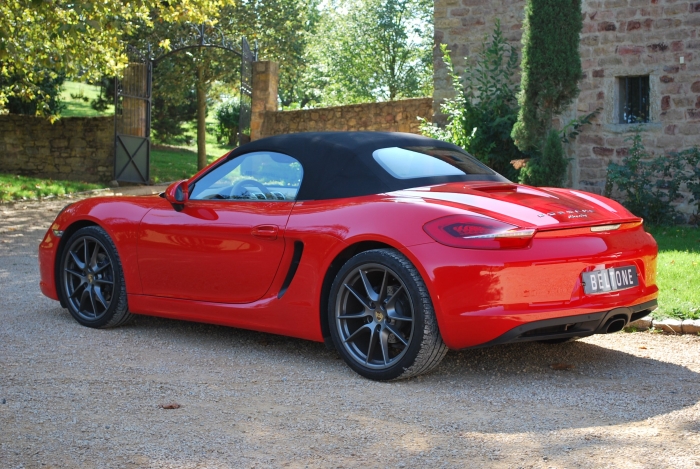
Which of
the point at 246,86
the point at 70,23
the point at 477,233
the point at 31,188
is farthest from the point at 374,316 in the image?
the point at 31,188

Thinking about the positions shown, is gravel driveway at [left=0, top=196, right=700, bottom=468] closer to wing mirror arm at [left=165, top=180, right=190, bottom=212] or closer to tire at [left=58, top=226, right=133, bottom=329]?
tire at [left=58, top=226, right=133, bottom=329]

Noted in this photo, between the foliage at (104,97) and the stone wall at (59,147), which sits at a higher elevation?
the foliage at (104,97)

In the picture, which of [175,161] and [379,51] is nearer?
[175,161]

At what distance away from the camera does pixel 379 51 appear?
42.6 m

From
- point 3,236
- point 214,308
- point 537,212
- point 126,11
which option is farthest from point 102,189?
point 537,212

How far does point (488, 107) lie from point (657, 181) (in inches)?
126

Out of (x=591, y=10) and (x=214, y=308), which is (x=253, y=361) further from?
(x=591, y=10)

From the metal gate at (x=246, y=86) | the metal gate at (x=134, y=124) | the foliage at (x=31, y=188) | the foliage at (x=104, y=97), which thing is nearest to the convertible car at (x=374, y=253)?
the foliage at (x=31, y=188)

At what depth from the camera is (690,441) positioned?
360 centimetres

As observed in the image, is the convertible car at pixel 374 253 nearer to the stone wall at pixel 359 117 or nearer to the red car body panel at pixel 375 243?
the red car body panel at pixel 375 243

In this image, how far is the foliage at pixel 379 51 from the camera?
42.2 metres

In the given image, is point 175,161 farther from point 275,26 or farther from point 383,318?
point 383,318

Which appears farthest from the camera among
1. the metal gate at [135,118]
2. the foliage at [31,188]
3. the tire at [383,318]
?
the metal gate at [135,118]

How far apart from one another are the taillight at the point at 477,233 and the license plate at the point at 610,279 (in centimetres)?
42
